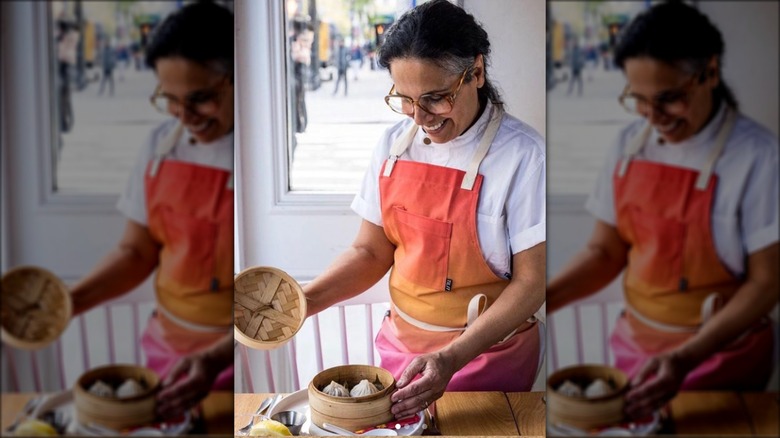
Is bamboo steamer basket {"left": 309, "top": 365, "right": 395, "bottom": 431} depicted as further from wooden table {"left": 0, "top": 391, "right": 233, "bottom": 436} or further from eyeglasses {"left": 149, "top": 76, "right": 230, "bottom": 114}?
eyeglasses {"left": 149, "top": 76, "right": 230, "bottom": 114}

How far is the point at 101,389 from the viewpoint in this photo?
83cm

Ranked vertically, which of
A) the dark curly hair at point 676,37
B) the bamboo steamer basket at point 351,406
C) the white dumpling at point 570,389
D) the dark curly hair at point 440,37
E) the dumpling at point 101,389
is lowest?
the bamboo steamer basket at point 351,406

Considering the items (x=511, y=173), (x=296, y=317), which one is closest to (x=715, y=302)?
(x=511, y=173)

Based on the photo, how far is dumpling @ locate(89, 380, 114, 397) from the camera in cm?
83

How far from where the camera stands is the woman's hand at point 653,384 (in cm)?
85

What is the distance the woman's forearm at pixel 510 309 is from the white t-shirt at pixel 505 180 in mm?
23

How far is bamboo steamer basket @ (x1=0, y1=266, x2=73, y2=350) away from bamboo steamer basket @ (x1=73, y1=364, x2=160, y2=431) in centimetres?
7

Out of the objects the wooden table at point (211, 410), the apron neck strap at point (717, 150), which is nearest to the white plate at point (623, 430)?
the apron neck strap at point (717, 150)

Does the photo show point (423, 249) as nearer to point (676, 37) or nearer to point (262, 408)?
point (262, 408)

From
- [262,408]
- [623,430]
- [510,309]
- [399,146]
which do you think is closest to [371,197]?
[399,146]

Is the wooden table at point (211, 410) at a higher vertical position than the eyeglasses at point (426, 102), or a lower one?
lower

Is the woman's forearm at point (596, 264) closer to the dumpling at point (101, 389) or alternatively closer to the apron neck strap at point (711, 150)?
the apron neck strap at point (711, 150)

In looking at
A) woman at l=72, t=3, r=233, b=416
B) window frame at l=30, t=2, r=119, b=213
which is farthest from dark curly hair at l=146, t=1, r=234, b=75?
window frame at l=30, t=2, r=119, b=213

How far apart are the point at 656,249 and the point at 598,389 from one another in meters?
0.17
